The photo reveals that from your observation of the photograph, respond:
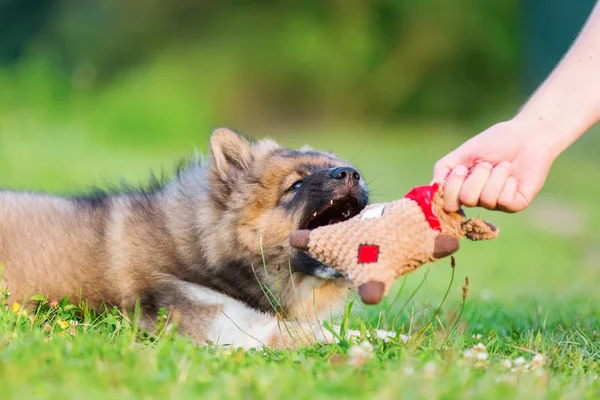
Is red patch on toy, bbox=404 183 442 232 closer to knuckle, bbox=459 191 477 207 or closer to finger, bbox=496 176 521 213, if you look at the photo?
knuckle, bbox=459 191 477 207

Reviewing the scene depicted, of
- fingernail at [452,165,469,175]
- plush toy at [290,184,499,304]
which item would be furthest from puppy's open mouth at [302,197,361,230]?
fingernail at [452,165,469,175]

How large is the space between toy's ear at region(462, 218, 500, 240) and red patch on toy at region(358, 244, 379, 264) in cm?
38

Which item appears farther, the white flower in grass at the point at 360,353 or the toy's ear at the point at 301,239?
the toy's ear at the point at 301,239

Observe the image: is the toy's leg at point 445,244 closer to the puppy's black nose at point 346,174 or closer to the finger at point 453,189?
the finger at point 453,189

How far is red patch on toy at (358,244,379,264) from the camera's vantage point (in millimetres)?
2791

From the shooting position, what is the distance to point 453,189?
9.52ft

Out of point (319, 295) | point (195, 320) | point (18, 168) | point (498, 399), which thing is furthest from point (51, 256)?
point (18, 168)

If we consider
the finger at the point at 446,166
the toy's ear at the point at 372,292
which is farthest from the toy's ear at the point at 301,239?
the finger at the point at 446,166

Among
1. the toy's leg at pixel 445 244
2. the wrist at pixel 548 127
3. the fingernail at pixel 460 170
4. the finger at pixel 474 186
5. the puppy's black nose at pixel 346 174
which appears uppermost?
the wrist at pixel 548 127

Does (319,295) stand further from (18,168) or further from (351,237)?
(18,168)

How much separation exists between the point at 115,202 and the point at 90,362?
1752 millimetres

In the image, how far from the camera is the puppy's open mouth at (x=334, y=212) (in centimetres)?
369

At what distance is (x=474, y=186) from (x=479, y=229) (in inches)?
7.5

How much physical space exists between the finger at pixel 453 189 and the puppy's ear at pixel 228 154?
51.5 inches
